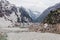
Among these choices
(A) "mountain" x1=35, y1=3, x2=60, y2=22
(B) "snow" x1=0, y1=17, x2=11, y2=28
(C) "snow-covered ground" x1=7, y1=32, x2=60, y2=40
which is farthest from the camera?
(A) "mountain" x1=35, y1=3, x2=60, y2=22

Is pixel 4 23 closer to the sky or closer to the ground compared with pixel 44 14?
closer to the ground

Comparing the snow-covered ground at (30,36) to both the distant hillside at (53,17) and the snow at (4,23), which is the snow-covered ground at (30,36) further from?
the distant hillside at (53,17)

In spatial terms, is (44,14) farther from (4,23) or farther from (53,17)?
(4,23)

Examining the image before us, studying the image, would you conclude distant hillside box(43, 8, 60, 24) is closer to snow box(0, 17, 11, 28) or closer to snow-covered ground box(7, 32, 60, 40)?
snow-covered ground box(7, 32, 60, 40)

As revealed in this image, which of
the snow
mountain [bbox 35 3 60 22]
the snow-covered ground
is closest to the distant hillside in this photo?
mountain [bbox 35 3 60 22]

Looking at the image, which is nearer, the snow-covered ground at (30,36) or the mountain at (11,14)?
the snow-covered ground at (30,36)

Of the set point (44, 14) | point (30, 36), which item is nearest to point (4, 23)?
point (30, 36)

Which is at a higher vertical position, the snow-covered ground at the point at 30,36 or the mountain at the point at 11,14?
the mountain at the point at 11,14

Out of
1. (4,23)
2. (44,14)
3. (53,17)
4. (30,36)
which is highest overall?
(44,14)

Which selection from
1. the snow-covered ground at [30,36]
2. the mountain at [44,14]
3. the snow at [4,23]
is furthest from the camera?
the mountain at [44,14]

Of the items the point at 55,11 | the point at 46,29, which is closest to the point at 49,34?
the point at 46,29

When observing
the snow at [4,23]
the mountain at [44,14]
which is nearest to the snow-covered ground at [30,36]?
the snow at [4,23]

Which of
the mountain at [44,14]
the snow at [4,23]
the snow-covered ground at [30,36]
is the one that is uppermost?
the mountain at [44,14]

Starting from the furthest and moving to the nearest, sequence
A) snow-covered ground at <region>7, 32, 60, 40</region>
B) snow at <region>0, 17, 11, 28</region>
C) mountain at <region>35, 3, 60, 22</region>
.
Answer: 1. mountain at <region>35, 3, 60, 22</region>
2. snow at <region>0, 17, 11, 28</region>
3. snow-covered ground at <region>7, 32, 60, 40</region>
